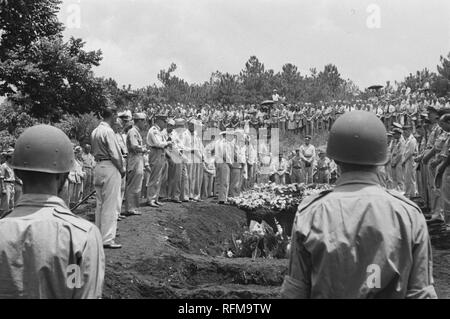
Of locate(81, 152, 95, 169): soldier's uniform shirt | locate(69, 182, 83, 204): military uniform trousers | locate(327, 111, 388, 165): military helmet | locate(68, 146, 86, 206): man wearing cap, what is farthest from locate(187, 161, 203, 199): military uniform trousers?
locate(327, 111, 388, 165): military helmet

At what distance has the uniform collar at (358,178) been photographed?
2656 millimetres

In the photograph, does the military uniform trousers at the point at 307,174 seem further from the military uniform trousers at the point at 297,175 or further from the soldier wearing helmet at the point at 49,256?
the soldier wearing helmet at the point at 49,256

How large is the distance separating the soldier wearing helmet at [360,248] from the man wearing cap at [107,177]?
6295 mm

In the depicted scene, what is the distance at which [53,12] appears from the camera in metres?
16.5

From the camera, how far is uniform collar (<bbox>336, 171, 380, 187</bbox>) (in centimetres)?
266

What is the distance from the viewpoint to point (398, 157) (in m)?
16.8

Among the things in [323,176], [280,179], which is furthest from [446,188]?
[280,179]

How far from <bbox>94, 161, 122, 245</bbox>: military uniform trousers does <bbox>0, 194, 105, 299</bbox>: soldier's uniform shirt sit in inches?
239

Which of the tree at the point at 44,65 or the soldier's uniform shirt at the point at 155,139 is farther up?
the tree at the point at 44,65

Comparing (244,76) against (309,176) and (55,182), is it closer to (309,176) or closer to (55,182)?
(309,176)

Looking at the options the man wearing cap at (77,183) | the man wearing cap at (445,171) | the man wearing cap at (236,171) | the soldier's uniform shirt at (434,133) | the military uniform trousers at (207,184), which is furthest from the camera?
the man wearing cap at (77,183)

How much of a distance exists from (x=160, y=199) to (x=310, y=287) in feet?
41.5

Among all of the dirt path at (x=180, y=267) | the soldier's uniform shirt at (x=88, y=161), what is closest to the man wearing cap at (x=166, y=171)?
the dirt path at (x=180, y=267)
